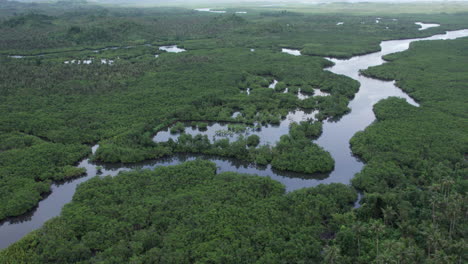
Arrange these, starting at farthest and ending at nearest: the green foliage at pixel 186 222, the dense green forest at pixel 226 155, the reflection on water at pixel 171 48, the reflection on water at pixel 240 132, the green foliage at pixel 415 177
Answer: the reflection on water at pixel 171 48, the reflection on water at pixel 240 132, the dense green forest at pixel 226 155, the green foliage at pixel 186 222, the green foliage at pixel 415 177

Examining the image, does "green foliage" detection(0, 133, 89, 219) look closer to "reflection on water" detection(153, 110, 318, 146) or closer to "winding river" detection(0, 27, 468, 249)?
"winding river" detection(0, 27, 468, 249)

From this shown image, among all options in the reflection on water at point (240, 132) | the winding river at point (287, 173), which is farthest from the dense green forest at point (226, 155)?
the reflection on water at point (240, 132)

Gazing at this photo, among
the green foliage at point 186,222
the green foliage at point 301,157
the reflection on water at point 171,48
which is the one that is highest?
the reflection on water at point 171,48

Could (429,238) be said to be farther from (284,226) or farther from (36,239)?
(36,239)

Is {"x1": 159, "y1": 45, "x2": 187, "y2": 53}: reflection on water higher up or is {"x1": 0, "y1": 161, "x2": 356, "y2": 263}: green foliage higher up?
{"x1": 159, "y1": 45, "x2": 187, "y2": 53}: reflection on water

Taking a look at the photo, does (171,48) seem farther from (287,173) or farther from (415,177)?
(415,177)

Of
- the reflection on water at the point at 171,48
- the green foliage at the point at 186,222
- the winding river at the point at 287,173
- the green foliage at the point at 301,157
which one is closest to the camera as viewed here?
the green foliage at the point at 186,222

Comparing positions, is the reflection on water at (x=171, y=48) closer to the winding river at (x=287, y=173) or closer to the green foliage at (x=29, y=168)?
the winding river at (x=287, y=173)

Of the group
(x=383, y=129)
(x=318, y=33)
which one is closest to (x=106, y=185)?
(x=383, y=129)

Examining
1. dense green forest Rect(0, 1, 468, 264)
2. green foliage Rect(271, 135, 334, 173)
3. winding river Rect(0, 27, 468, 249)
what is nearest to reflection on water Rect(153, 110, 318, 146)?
winding river Rect(0, 27, 468, 249)
